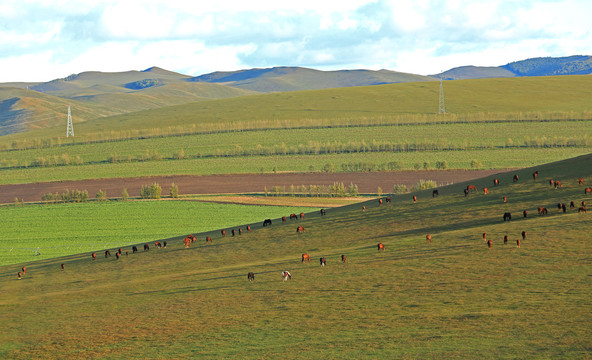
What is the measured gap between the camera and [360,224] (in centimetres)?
5900

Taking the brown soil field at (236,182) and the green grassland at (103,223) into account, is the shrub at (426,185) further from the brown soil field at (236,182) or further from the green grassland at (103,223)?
the green grassland at (103,223)

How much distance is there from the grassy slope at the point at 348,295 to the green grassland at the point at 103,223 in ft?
69.1

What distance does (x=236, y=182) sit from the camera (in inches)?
5241

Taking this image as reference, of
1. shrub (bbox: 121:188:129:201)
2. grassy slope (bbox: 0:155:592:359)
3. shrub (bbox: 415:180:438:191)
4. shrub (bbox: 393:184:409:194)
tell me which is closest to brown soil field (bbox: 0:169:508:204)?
shrub (bbox: 393:184:409:194)

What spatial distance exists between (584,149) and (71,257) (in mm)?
121811

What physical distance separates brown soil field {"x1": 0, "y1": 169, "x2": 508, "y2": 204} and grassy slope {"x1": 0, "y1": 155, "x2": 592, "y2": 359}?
63647 mm

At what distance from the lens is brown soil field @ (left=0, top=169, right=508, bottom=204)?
124 metres

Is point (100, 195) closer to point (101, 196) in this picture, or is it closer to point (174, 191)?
point (101, 196)

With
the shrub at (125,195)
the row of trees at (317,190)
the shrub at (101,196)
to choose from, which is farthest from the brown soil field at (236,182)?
the row of trees at (317,190)

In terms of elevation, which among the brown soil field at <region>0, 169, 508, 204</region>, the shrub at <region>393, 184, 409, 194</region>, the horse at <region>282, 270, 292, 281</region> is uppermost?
the brown soil field at <region>0, 169, 508, 204</region>

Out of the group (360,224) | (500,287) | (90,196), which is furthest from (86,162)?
(500,287)

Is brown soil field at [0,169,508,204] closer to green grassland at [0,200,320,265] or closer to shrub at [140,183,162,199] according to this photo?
shrub at [140,183,162,199]

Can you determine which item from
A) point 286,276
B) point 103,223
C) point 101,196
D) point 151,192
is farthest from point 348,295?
point 101,196

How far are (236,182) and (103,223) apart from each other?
131 feet
